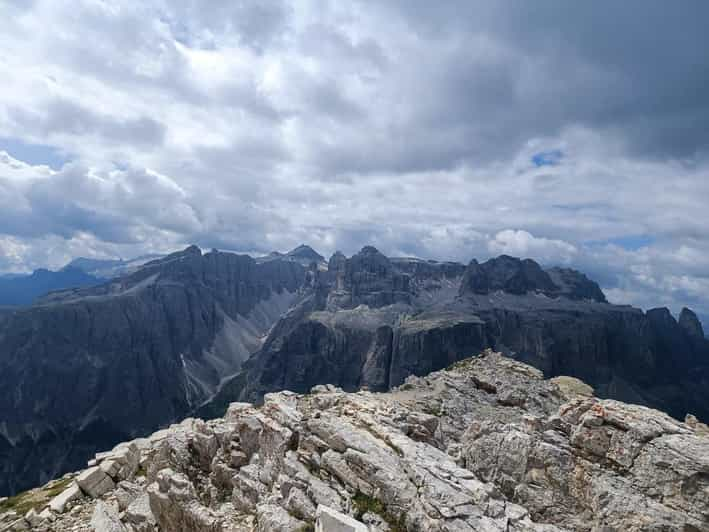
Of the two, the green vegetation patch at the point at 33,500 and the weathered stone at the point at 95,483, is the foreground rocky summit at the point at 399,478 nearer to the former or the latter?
the weathered stone at the point at 95,483

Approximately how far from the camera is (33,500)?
1415 inches

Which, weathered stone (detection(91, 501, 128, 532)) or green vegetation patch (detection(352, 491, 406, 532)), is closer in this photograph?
green vegetation patch (detection(352, 491, 406, 532))

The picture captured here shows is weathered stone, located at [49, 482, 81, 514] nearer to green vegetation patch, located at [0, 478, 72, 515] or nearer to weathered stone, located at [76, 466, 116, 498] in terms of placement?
weathered stone, located at [76, 466, 116, 498]

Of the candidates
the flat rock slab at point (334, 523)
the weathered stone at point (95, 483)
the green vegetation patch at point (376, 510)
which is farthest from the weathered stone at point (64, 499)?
the green vegetation patch at point (376, 510)

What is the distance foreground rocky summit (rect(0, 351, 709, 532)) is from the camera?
66.7 feet

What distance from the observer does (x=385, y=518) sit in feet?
67.0

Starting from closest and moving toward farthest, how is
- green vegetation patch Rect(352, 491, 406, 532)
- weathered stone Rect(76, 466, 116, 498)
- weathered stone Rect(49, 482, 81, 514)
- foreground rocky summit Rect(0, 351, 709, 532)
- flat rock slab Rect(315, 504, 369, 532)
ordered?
flat rock slab Rect(315, 504, 369, 532) < green vegetation patch Rect(352, 491, 406, 532) < foreground rocky summit Rect(0, 351, 709, 532) < weathered stone Rect(49, 482, 81, 514) < weathered stone Rect(76, 466, 116, 498)

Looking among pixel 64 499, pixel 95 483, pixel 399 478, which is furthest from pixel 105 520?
pixel 399 478

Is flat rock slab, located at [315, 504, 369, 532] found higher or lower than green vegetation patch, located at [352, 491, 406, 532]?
higher

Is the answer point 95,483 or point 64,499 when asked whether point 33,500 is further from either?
point 64,499

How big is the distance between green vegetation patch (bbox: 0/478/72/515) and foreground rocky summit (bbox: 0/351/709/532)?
40cm

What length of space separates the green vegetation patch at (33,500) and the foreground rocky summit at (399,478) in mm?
396

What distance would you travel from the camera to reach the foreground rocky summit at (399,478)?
20328 millimetres

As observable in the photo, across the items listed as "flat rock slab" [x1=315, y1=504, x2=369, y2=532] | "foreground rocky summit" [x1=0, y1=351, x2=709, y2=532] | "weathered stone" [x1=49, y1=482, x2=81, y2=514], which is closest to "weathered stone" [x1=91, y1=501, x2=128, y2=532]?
"foreground rocky summit" [x1=0, y1=351, x2=709, y2=532]
